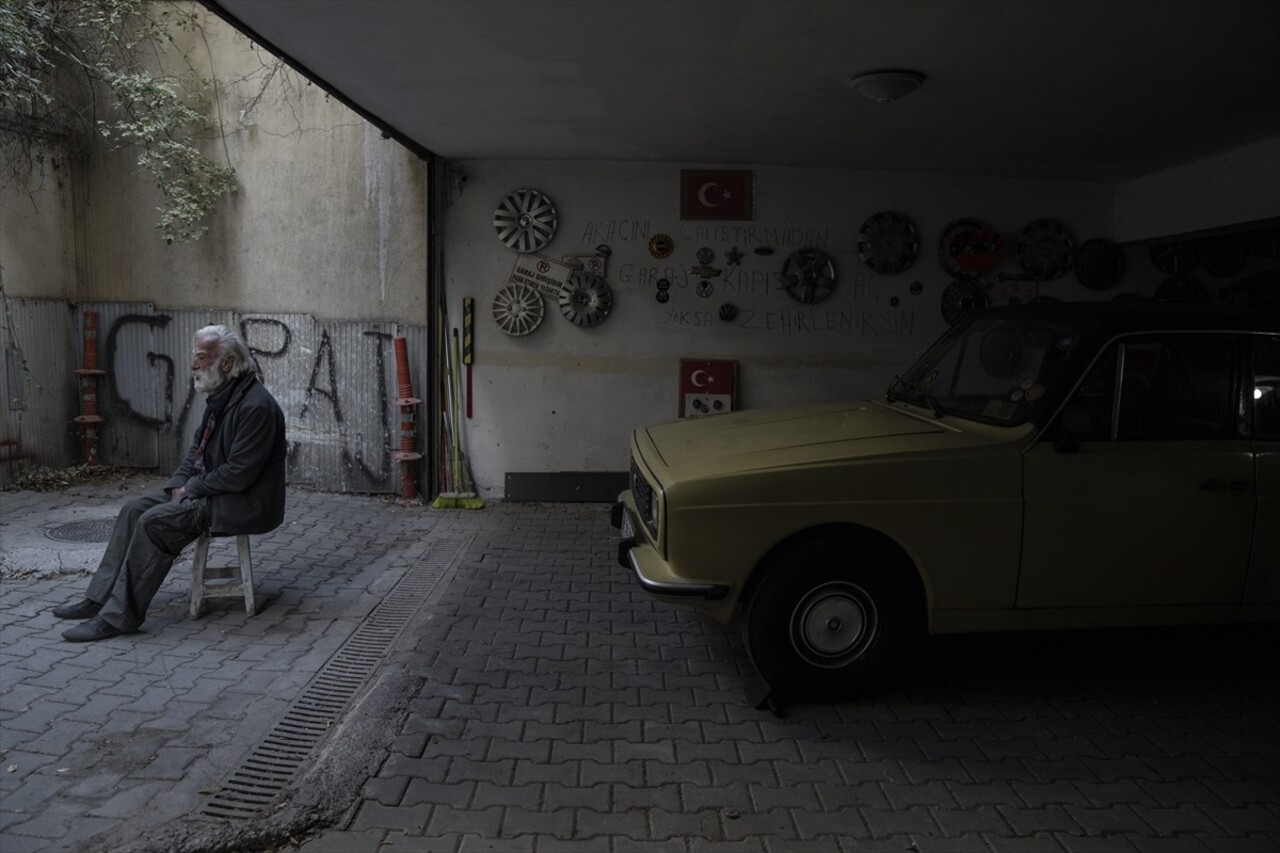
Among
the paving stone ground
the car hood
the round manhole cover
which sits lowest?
the paving stone ground

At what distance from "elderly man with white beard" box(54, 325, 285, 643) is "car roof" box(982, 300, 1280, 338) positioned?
4605 millimetres

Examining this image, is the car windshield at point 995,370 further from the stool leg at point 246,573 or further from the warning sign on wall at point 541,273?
the stool leg at point 246,573

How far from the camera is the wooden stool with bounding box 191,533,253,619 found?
5270 millimetres

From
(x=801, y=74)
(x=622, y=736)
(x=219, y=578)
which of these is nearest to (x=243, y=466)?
(x=219, y=578)

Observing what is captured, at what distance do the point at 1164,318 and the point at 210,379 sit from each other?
531 cm

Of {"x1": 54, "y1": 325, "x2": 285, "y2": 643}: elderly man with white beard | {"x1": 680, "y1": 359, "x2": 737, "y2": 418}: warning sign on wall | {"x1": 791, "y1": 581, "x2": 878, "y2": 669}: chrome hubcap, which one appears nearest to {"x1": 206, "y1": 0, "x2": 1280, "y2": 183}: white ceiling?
{"x1": 680, "y1": 359, "x2": 737, "y2": 418}: warning sign on wall

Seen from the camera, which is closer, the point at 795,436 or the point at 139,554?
the point at 795,436

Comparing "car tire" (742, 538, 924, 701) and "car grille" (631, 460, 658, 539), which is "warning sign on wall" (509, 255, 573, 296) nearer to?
"car grille" (631, 460, 658, 539)

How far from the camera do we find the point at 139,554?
16.4 ft

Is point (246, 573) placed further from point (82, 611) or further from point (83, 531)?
point (83, 531)

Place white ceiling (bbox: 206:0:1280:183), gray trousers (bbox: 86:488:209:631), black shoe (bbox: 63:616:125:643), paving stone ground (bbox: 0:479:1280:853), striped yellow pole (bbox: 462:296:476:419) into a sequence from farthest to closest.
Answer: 1. striped yellow pole (bbox: 462:296:476:419)
2. gray trousers (bbox: 86:488:209:631)
3. black shoe (bbox: 63:616:125:643)
4. white ceiling (bbox: 206:0:1280:183)
5. paving stone ground (bbox: 0:479:1280:853)

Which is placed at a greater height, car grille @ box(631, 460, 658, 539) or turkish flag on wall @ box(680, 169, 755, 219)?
turkish flag on wall @ box(680, 169, 755, 219)

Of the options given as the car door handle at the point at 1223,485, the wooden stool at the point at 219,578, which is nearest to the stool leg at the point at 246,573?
the wooden stool at the point at 219,578

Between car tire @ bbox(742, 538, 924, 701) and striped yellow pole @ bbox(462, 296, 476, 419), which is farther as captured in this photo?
striped yellow pole @ bbox(462, 296, 476, 419)
